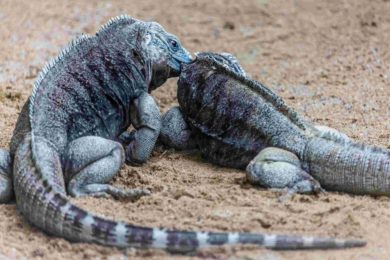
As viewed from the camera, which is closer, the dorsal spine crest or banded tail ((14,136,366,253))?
banded tail ((14,136,366,253))

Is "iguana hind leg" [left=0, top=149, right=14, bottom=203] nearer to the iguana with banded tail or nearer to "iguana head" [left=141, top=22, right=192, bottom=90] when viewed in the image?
the iguana with banded tail

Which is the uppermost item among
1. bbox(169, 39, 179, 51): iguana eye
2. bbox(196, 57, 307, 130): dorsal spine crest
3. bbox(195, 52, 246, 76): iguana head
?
bbox(169, 39, 179, 51): iguana eye

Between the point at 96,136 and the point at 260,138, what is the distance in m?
1.54

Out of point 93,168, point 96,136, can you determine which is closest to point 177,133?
point 96,136

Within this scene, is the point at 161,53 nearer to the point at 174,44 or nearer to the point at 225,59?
the point at 174,44

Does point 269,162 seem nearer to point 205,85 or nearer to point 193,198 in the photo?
point 193,198

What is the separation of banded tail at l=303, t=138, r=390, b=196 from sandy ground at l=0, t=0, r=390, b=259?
0.43ft

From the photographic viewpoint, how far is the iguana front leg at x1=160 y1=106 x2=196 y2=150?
9.08 m

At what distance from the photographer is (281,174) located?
7.76m

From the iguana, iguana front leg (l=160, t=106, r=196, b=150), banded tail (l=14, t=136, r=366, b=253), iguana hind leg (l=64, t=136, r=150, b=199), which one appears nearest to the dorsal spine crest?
the iguana

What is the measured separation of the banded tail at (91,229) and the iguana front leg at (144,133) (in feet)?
4.43

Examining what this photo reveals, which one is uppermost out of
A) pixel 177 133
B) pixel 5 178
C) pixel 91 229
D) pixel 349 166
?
pixel 177 133

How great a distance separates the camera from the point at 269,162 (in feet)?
25.8

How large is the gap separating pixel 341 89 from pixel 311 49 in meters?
1.54
